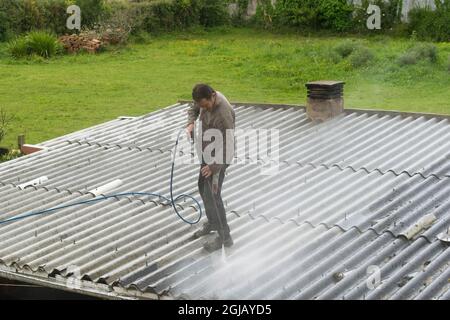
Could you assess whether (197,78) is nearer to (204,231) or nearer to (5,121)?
(5,121)

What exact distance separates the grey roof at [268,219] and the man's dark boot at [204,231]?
0.10m

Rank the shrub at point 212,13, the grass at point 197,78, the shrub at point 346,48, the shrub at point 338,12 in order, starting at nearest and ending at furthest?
the grass at point 197,78 → the shrub at point 346,48 → the shrub at point 338,12 → the shrub at point 212,13

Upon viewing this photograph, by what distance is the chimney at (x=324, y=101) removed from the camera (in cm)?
1138

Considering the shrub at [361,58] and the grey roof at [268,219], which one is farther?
the shrub at [361,58]

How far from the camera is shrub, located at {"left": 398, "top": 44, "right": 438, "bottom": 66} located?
21516mm

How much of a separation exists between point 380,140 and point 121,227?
405 centimetres

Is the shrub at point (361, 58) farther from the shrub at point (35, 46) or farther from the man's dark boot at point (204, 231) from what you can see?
the man's dark boot at point (204, 231)

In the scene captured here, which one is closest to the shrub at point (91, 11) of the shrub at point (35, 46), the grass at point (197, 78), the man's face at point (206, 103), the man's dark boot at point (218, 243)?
the grass at point (197, 78)

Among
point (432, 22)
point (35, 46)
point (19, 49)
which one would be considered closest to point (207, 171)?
point (35, 46)

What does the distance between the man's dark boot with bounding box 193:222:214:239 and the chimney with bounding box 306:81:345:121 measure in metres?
4.35

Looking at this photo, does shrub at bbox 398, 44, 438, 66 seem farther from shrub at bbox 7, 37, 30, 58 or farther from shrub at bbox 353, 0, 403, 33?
shrub at bbox 7, 37, 30, 58

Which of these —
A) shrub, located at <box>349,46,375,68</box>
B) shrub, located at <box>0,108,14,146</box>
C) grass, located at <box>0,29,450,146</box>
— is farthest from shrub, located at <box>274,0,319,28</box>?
shrub, located at <box>0,108,14,146</box>
